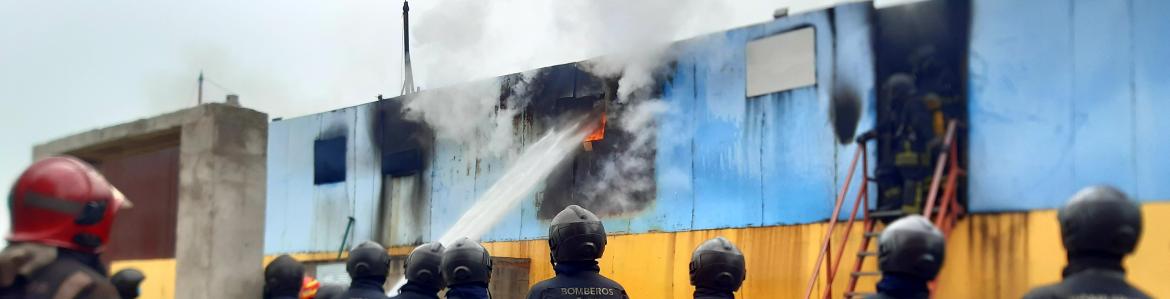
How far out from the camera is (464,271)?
23.7 feet

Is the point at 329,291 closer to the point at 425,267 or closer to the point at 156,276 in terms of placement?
the point at 425,267

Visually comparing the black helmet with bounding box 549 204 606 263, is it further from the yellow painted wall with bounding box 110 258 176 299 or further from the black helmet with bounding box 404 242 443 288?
the yellow painted wall with bounding box 110 258 176 299

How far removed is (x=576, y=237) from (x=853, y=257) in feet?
12.5

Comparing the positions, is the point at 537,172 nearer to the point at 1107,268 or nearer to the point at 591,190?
the point at 591,190

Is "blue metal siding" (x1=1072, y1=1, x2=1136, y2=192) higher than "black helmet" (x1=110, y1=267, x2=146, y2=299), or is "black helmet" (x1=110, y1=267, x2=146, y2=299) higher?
"blue metal siding" (x1=1072, y1=1, x2=1136, y2=192)

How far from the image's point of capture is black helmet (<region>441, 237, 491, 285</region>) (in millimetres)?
7242

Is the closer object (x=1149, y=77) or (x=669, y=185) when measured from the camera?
(x=1149, y=77)

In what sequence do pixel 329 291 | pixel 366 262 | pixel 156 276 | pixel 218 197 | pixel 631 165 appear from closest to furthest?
pixel 366 262
pixel 329 291
pixel 218 197
pixel 631 165
pixel 156 276

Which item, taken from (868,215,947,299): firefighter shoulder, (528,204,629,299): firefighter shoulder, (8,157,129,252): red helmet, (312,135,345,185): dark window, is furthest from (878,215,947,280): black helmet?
(312,135,345,185): dark window

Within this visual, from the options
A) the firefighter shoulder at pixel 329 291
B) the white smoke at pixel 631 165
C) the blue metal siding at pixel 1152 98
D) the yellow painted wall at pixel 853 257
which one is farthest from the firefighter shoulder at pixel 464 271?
the blue metal siding at pixel 1152 98

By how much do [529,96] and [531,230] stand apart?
185cm

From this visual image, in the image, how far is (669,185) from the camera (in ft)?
37.3

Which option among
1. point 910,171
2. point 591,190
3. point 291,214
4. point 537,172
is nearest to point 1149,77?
point 910,171

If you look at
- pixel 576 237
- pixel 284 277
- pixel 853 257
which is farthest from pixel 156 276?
pixel 853 257
